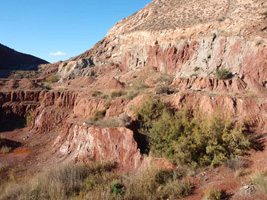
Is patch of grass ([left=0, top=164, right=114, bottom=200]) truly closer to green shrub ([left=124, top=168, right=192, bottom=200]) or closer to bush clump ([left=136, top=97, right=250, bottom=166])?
green shrub ([left=124, top=168, right=192, bottom=200])

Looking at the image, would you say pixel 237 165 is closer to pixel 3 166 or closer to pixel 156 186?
pixel 156 186

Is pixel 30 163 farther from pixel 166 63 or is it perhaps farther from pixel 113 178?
pixel 166 63

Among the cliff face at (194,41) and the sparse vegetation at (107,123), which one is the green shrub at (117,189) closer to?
the sparse vegetation at (107,123)

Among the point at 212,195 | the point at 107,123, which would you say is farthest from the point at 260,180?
the point at 107,123

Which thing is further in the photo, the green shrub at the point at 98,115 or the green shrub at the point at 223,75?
the green shrub at the point at 223,75

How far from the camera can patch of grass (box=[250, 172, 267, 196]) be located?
5.42 m

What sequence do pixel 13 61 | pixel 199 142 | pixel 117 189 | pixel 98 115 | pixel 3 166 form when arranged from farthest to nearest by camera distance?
pixel 13 61, pixel 98 115, pixel 3 166, pixel 199 142, pixel 117 189

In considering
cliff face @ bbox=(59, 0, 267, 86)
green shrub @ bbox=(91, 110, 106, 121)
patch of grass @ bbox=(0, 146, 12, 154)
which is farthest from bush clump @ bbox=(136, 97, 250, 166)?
patch of grass @ bbox=(0, 146, 12, 154)

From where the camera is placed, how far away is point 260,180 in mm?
5707

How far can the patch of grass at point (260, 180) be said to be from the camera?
17.8ft

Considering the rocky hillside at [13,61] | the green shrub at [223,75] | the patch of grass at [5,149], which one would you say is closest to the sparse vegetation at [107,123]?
the patch of grass at [5,149]

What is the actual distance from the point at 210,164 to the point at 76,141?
27.9ft

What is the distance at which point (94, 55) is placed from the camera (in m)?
39.4

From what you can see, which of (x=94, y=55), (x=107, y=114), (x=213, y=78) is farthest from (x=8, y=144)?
(x=94, y=55)
